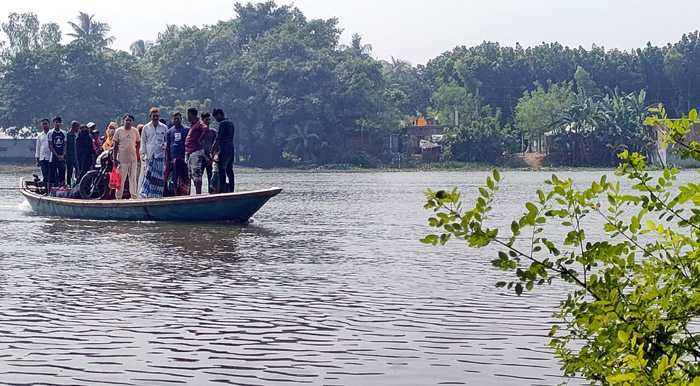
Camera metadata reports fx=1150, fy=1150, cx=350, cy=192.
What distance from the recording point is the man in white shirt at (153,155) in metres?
18.2

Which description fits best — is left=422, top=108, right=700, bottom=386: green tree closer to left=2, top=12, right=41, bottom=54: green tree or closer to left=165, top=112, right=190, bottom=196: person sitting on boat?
left=165, top=112, right=190, bottom=196: person sitting on boat

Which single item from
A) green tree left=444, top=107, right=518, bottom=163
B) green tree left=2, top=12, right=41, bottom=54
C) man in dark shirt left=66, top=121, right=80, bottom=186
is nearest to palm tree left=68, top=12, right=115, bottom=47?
green tree left=2, top=12, right=41, bottom=54

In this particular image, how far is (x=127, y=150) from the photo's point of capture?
1873cm

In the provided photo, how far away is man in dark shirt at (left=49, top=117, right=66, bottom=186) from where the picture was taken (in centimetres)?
2162

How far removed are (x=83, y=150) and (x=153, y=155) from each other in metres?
2.82

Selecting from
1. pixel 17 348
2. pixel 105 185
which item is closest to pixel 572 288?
pixel 17 348

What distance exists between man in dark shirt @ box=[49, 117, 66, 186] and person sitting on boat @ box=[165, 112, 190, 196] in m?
3.71

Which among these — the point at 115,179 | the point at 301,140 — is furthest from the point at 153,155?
the point at 301,140

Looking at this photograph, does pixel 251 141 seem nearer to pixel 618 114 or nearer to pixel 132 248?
pixel 618 114

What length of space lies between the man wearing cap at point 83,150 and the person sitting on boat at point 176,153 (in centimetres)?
257

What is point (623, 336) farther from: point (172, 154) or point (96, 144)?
point (96, 144)

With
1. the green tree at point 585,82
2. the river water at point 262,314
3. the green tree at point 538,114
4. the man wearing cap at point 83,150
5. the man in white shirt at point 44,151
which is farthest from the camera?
the green tree at point 585,82

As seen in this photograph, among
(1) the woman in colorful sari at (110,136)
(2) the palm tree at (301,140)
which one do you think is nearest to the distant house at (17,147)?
(2) the palm tree at (301,140)

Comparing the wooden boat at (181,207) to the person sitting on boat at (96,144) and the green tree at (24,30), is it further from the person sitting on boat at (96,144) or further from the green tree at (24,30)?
the green tree at (24,30)
